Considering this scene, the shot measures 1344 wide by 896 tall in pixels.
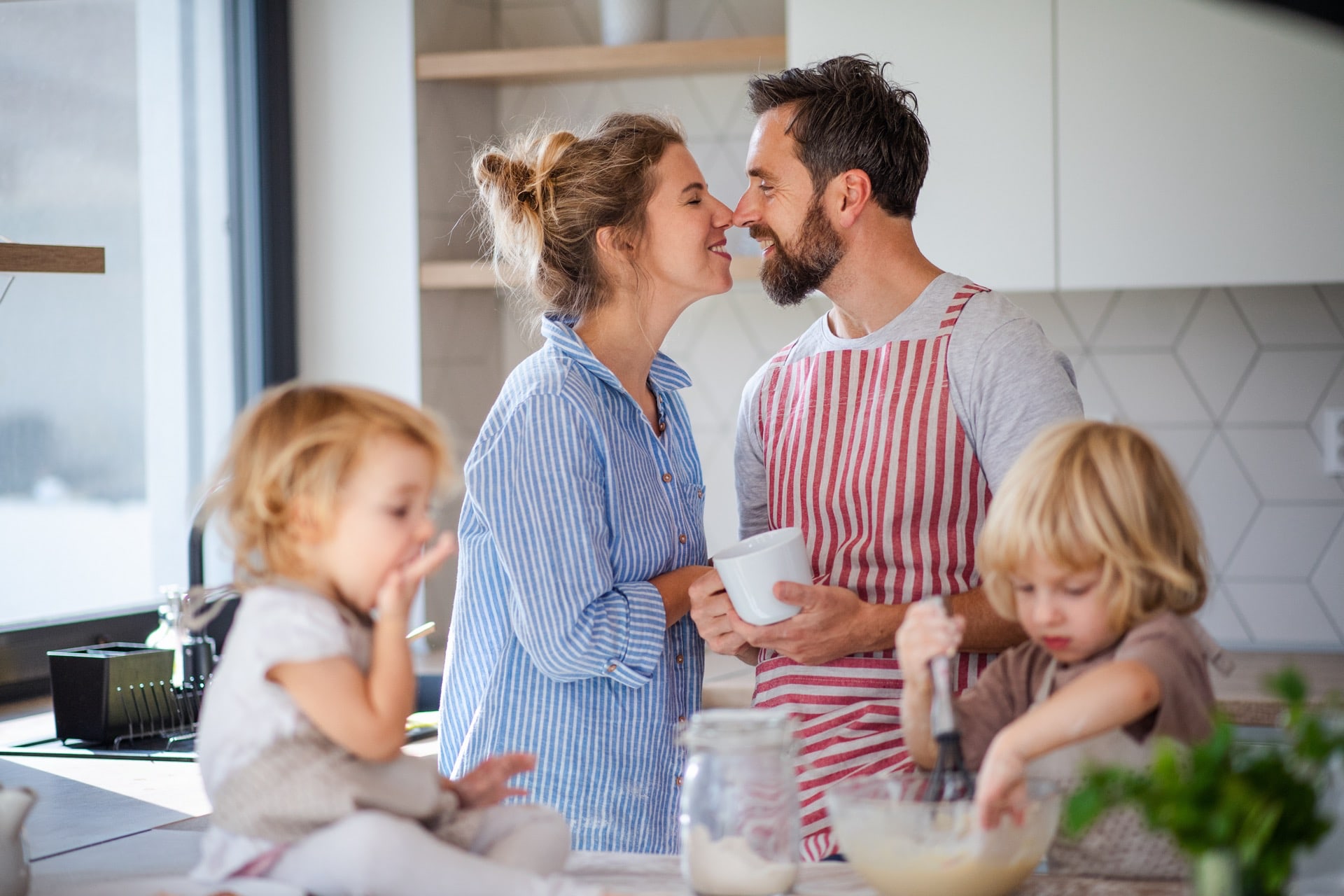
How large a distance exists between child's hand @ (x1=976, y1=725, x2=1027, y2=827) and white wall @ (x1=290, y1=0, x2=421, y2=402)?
1.95m

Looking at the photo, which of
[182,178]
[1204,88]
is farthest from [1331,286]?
[182,178]

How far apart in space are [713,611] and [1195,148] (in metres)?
1.48

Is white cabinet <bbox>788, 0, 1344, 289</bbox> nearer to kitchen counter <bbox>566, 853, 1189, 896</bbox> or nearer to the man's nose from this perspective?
the man's nose

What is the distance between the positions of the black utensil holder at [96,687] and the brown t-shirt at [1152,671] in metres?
1.31

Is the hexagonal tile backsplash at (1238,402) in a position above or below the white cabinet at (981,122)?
below

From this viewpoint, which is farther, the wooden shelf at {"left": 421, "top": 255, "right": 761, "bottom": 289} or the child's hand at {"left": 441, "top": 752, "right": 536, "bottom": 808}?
the wooden shelf at {"left": 421, "top": 255, "right": 761, "bottom": 289}

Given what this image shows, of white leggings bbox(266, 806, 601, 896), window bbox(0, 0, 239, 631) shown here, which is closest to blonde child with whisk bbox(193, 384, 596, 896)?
white leggings bbox(266, 806, 601, 896)

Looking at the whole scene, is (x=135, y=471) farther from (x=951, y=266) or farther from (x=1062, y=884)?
(x=1062, y=884)

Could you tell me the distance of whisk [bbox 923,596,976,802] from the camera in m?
0.91

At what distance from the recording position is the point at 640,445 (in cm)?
146

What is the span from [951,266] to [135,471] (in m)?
1.55

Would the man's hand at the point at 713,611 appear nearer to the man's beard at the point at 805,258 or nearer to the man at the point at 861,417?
the man at the point at 861,417

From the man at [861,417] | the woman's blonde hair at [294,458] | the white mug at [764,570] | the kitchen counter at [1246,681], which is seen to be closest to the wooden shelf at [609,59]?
the man at [861,417]

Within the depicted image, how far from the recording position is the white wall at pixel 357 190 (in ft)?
8.70
